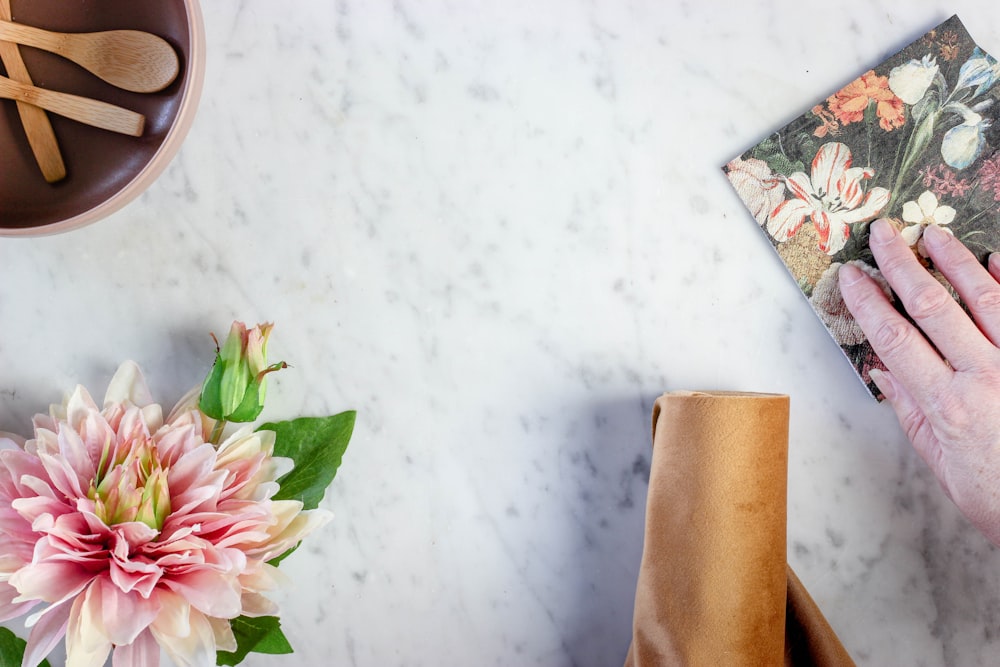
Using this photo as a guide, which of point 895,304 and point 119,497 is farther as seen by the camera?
point 895,304

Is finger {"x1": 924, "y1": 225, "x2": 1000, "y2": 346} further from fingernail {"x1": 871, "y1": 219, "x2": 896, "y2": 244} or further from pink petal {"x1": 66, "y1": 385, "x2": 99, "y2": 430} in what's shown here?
pink petal {"x1": 66, "y1": 385, "x2": 99, "y2": 430}

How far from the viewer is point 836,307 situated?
691 millimetres

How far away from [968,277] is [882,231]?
3.3 inches

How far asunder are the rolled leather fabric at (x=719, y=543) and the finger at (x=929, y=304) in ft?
0.55

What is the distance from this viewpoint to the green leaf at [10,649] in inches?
23.3

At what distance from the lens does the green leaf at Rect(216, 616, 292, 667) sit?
0.59m

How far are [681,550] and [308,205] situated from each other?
1.45ft

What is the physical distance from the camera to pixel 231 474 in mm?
551

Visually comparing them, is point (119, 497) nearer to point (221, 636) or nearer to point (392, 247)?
point (221, 636)

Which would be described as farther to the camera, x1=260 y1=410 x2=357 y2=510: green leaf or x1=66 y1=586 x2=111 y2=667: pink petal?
x1=260 y1=410 x2=357 y2=510: green leaf

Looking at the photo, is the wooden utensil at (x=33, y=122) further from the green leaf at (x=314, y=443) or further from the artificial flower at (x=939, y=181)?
the artificial flower at (x=939, y=181)

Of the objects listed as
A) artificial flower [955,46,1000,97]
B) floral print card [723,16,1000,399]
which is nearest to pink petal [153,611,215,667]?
floral print card [723,16,1000,399]

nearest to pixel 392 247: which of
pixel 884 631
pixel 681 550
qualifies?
pixel 681 550

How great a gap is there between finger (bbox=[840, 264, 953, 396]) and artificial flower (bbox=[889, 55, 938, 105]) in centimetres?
17
